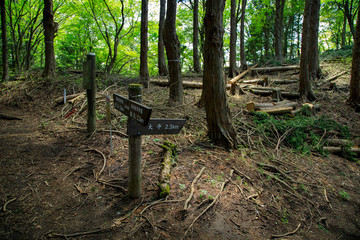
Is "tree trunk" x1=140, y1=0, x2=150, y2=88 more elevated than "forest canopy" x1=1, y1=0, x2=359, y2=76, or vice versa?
"forest canopy" x1=1, y1=0, x2=359, y2=76

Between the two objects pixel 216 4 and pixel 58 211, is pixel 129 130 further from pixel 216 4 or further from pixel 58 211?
pixel 216 4

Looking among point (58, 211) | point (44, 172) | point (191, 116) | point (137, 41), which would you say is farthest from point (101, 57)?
point (58, 211)

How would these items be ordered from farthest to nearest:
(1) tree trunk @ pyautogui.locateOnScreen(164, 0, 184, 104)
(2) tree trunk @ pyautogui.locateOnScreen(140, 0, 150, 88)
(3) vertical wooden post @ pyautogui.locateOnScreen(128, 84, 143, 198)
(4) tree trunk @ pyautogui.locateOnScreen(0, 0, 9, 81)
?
(4) tree trunk @ pyautogui.locateOnScreen(0, 0, 9, 81) → (2) tree trunk @ pyautogui.locateOnScreen(140, 0, 150, 88) → (1) tree trunk @ pyautogui.locateOnScreen(164, 0, 184, 104) → (3) vertical wooden post @ pyautogui.locateOnScreen(128, 84, 143, 198)

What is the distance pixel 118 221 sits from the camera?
112 inches

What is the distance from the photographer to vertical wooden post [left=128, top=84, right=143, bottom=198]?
297 cm

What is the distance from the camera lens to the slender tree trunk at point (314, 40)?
10.1 m

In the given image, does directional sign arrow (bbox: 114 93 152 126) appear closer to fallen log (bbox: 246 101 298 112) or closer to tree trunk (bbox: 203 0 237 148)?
tree trunk (bbox: 203 0 237 148)

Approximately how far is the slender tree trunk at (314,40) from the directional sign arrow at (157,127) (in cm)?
1076

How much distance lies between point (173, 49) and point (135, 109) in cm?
481

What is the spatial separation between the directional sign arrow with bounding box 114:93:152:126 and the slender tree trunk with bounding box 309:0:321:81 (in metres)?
11.0

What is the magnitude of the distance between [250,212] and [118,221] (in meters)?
1.96

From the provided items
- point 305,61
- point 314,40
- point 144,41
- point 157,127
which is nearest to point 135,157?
point 157,127

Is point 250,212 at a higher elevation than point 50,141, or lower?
lower

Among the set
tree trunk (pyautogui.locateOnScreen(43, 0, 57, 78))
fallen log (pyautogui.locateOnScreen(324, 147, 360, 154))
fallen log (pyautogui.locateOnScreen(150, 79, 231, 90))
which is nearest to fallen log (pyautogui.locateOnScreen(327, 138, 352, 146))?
fallen log (pyautogui.locateOnScreen(324, 147, 360, 154))
